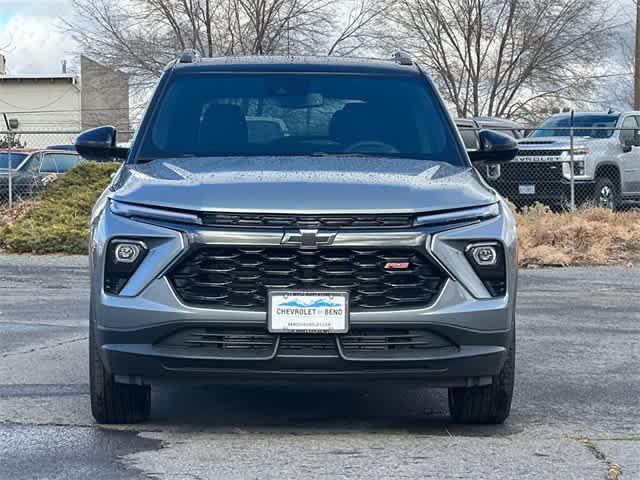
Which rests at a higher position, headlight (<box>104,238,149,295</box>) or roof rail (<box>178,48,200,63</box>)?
roof rail (<box>178,48,200,63</box>)

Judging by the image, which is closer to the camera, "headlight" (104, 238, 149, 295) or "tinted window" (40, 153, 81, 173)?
"headlight" (104, 238, 149, 295)

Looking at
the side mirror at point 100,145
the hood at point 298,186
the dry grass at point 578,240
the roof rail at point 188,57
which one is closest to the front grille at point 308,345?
the hood at point 298,186

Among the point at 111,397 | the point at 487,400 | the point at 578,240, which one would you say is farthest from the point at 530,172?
the point at 111,397

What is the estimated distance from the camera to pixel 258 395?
6844 mm

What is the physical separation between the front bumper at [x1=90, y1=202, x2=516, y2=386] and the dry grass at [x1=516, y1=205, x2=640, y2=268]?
33.0 ft

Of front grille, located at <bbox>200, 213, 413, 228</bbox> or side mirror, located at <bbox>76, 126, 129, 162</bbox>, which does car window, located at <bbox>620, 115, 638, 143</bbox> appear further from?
front grille, located at <bbox>200, 213, 413, 228</bbox>

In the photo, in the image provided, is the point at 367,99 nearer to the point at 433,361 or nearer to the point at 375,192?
the point at 375,192

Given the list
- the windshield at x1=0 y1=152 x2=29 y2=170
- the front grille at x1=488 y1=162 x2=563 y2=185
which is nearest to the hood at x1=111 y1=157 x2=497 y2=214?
the front grille at x1=488 y1=162 x2=563 y2=185

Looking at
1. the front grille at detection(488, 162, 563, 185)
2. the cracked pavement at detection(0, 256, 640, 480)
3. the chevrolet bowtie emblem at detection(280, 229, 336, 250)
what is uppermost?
the chevrolet bowtie emblem at detection(280, 229, 336, 250)

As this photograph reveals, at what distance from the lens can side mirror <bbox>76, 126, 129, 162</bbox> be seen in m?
6.96

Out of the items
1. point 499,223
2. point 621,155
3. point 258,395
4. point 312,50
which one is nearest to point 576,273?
point 621,155

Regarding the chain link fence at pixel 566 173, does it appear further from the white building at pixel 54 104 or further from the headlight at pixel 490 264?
the white building at pixel 54 104

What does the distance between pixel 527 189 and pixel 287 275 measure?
51.4 ft

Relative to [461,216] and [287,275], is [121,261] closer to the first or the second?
[287,275]
